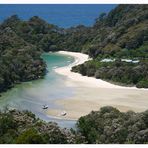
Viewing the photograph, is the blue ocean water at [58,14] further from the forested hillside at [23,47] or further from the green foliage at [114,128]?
the green foliage at [114,128]

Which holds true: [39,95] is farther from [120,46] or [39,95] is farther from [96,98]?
[120,46]

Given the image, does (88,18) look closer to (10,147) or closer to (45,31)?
(45,31)

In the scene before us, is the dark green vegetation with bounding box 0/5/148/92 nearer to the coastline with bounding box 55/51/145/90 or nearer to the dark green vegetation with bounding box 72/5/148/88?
the dark green vegetation with bounding box 72/5/148/88

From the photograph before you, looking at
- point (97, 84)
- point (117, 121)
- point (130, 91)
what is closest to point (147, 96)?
point (130, 91)

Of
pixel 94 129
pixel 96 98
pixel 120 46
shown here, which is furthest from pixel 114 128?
pixel 120 46

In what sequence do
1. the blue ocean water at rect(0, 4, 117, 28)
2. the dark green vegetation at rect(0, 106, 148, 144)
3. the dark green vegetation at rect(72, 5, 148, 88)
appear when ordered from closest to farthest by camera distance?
the dark green vegetation at rect(0, 106, 148, 144) < the dark green vegetation at rect(72, 5, 148, 88) < the blue ocean water at rect(0, 4, 117, 28)

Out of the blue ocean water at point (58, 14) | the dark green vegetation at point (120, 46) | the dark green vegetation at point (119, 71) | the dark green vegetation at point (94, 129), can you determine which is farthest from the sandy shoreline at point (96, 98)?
the blue ocean water at point (58, 14)

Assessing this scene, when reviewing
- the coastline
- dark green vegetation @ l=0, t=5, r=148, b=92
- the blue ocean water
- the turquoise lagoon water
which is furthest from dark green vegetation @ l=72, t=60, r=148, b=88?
the blue ocean water
